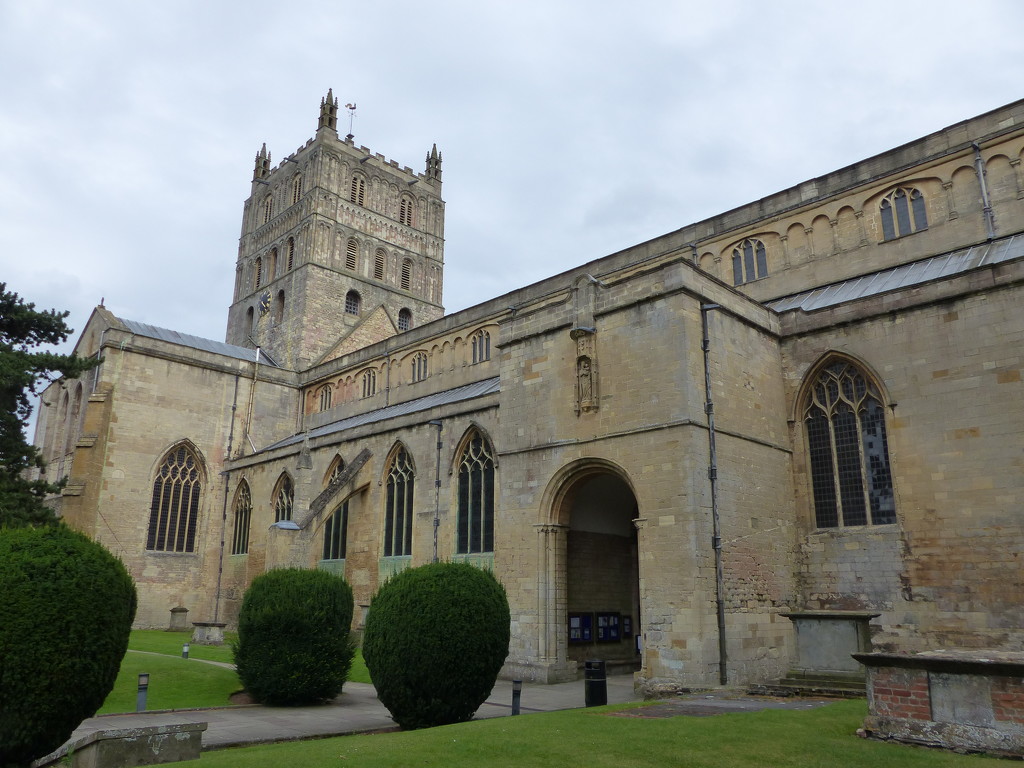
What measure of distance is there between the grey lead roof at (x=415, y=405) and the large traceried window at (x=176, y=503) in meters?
4.04

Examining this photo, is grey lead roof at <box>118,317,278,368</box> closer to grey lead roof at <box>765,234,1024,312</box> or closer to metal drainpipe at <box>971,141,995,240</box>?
grey lead roof at <box>765,234,1024,312</box>

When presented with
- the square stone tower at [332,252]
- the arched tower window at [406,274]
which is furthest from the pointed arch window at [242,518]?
the arched tower window at [406,274]

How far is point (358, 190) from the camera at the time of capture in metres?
51.2

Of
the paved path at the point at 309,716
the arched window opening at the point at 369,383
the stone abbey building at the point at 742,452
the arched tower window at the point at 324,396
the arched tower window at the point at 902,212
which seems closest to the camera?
the paved path at the point at 309,716

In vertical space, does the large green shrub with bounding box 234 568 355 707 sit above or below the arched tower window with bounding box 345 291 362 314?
below

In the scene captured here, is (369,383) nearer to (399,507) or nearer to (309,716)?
(399,507)

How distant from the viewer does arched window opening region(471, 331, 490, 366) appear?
31.8m

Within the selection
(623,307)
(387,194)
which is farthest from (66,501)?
(387,194)

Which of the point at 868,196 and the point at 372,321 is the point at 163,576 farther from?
the point at 868,196

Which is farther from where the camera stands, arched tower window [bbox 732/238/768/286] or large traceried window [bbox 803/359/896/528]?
arched tower window [bbox 732/238/768/286]

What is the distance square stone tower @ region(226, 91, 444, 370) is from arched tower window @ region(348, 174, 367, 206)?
69 millimetres

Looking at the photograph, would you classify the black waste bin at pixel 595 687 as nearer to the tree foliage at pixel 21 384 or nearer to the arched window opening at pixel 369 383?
the tree foliage at pixel 21 384

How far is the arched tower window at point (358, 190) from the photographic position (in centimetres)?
5062

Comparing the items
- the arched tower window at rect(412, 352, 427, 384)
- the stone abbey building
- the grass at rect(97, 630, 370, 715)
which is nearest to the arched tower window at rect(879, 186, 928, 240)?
the stone abbey building
